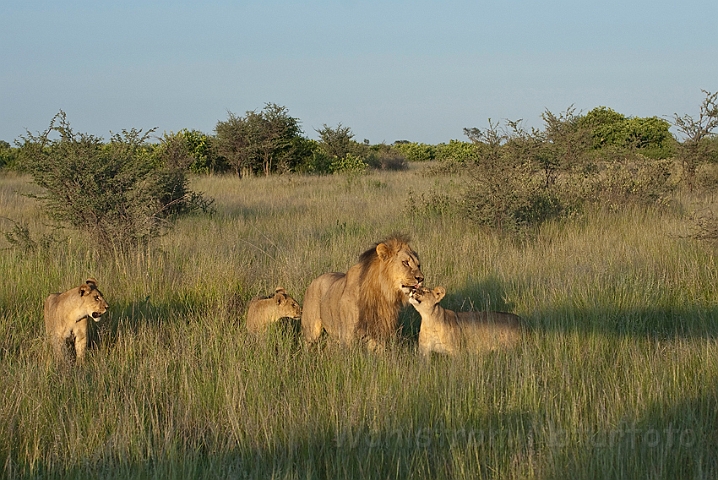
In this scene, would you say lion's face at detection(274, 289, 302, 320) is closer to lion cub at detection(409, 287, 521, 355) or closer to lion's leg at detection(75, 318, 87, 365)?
lion cub at detection(409, 287, 521, 355)

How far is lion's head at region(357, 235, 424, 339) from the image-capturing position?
223 inches

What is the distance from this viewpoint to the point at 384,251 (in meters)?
5.69

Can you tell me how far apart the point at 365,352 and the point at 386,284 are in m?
0.59

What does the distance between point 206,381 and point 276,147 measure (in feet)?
81.2

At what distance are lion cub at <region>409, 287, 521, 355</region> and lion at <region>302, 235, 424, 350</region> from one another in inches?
6.0

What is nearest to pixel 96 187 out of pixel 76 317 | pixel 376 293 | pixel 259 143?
pixel 76 317

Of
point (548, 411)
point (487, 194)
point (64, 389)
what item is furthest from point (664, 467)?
point (487, 194)

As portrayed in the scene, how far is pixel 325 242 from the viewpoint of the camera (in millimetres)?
9773

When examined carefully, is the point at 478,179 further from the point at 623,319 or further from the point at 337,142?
the point at 337,142

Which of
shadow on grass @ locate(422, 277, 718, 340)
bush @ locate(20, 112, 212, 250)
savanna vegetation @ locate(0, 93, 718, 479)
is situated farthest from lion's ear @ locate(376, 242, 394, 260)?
bush @ locate(20, 112, 212, 250)

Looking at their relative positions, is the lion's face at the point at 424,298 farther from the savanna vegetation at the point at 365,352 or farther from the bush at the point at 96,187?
the bush at the point at 96,187

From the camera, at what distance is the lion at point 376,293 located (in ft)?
18.6

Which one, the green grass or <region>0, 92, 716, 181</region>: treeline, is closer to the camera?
the green grass

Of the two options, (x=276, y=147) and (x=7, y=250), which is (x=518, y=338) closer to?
(x=7, y=250)
